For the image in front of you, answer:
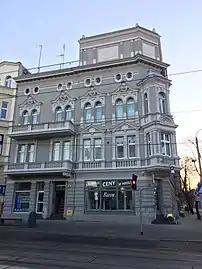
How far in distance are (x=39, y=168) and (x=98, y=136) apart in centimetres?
652

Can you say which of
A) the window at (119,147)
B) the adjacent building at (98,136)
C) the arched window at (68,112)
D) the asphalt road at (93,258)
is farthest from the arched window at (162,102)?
the asphalt road at (93,258)

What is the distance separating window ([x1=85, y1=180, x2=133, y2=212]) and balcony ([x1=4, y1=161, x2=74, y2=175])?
2.56m

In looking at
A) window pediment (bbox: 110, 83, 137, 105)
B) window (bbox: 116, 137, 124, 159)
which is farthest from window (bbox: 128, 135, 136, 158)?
window pediment (bbox: 110, 83, 137, 105)

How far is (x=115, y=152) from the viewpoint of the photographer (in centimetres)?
2408

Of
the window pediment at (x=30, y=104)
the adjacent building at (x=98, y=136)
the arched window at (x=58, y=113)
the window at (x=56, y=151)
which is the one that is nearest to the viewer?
the adjacent building at (x=98, y=136)

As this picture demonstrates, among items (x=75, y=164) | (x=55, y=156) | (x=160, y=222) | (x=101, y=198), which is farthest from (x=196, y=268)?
(x=55, y=156)

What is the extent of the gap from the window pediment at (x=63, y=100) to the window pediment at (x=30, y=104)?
173 cm

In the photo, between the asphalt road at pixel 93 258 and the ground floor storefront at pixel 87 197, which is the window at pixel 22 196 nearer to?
the ground floor storefront at pixel 87 197

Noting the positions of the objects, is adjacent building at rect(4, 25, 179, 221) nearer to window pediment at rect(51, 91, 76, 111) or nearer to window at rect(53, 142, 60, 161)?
window at rect(53, 142, 60, 161)

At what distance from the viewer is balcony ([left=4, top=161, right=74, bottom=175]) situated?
77.4ft

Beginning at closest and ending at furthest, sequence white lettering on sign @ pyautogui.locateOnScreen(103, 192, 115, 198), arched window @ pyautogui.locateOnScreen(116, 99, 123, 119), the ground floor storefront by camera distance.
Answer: the ground floor storefront → white lettering on sign @ pyautogui.locateOnScreen(103, 192, 115, 198) → arched window @ pyautogui.locateOnScreen(116, 99, 123, 119)

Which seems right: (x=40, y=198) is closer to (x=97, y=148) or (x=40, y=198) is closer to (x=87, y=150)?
(x=87, y=150)

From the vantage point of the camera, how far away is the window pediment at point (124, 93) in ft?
82.9

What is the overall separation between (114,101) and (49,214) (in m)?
12.8
